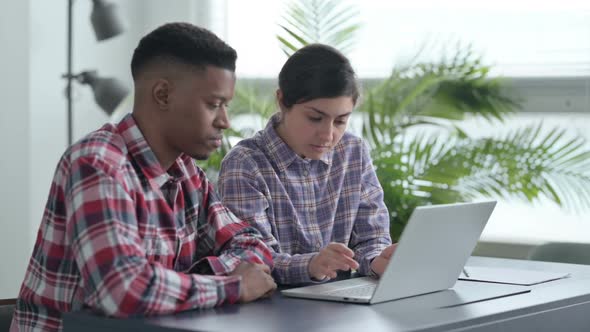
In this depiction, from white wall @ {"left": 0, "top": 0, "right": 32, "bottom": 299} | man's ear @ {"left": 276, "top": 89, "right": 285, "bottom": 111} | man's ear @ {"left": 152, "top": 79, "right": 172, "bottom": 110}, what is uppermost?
man's ear @ {"left": 152, "top": 79, "right": 172, "bottom": 110}

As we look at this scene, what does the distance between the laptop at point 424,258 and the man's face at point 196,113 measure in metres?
0.34

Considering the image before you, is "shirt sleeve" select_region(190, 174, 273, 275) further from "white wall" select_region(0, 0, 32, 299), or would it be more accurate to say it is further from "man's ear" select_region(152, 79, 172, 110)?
"white wall" select_region(0, 0, 32, 299)

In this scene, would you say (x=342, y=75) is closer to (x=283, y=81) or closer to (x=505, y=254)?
(x=283, y=81)

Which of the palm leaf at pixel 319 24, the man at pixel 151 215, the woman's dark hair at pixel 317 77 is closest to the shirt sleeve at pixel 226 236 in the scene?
the man at pixel 151 215

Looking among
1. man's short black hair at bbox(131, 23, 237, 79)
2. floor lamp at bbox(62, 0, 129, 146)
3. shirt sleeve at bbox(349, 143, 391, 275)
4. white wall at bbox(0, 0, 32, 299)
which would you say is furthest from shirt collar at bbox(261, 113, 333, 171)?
white wall at bbox(0, 0, 32, 299)

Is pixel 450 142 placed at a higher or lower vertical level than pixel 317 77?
lower

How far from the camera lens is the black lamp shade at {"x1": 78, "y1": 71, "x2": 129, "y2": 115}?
3664mm

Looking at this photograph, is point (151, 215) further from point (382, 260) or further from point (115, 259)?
point (382, 260)

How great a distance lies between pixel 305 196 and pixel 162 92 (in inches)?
25.2

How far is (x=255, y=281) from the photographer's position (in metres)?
1.66

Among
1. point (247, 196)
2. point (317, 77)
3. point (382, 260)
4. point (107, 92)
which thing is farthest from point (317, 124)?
point (107, 92)

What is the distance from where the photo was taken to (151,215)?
1.65 m

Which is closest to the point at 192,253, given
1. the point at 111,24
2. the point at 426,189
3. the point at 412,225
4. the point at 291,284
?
the point at 291,284

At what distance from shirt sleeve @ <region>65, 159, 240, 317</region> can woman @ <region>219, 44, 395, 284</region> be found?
0.52 metres
